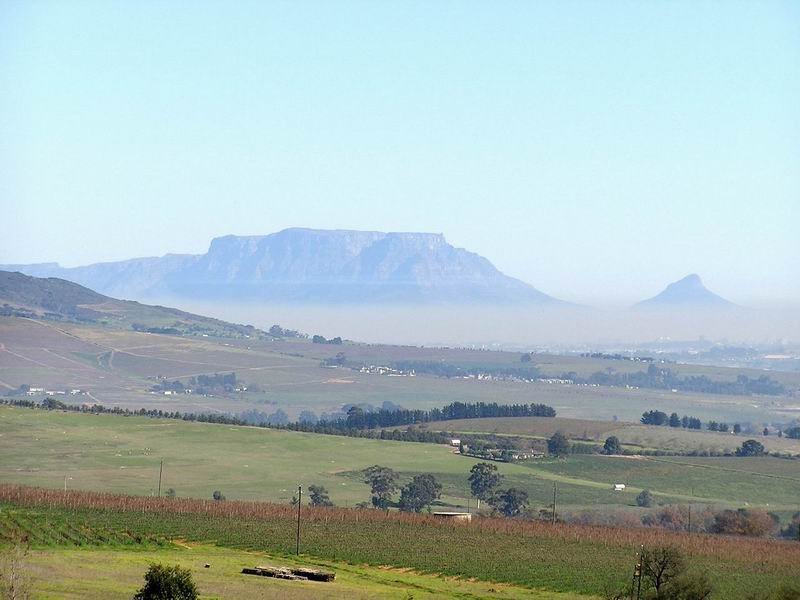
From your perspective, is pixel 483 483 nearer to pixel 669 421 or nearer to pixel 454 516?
pixel 454 516

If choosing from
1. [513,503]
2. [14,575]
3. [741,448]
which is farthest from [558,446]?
[14,575]

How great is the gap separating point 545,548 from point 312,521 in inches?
496

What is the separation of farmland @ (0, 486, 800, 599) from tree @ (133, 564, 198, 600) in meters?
17.5

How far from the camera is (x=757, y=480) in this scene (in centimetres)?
9869

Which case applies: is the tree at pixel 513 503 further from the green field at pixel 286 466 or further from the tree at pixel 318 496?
the tree at pixel 318 496

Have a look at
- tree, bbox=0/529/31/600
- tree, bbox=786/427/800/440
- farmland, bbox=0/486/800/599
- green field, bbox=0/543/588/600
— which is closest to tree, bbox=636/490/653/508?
farmland, bbox=0/486/800/599

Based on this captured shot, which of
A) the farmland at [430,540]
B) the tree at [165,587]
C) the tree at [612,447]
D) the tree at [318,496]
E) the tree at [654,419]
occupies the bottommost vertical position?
the tree at [318,496]

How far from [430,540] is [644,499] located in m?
30.1

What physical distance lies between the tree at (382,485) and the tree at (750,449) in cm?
3542

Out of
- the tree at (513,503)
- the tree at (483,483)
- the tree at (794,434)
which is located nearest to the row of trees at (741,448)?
the tree at (794,434)

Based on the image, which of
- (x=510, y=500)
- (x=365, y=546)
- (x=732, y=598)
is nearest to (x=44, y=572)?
(x=365, y=546)

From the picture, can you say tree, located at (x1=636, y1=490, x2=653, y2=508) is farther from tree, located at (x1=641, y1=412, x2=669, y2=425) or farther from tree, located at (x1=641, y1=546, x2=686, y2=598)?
tree, located at (x1=641, y1=412, x2=669, y2=425)

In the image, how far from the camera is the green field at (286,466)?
293 feet

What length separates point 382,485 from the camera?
285 feet
